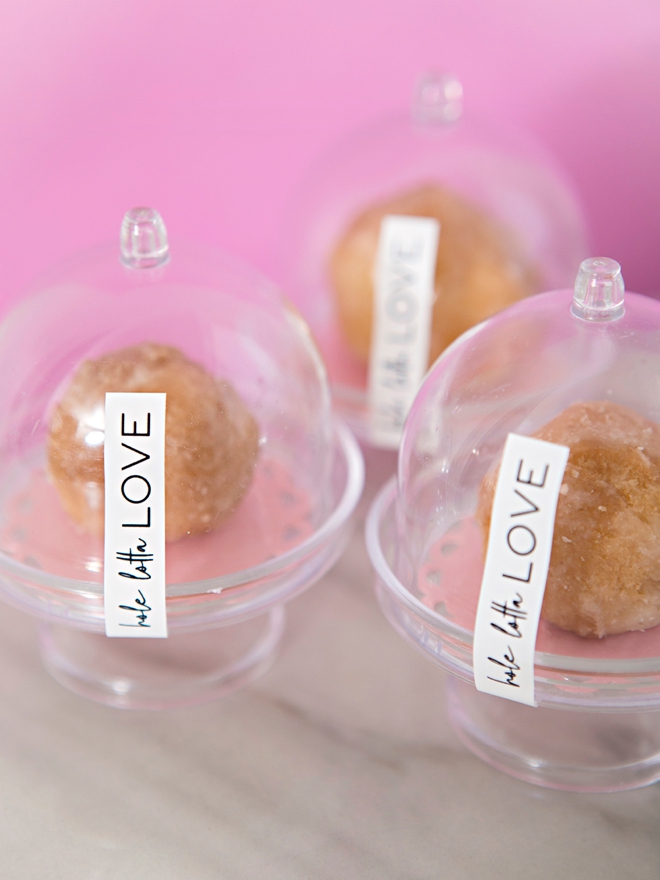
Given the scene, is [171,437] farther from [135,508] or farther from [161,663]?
[161,663]

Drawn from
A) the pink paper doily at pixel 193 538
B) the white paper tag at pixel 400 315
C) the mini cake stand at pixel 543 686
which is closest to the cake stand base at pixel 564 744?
the mini cake stand at pixel 543 686

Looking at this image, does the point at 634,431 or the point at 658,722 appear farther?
the point at 658,722

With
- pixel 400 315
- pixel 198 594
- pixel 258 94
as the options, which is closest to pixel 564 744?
pixel 198 594

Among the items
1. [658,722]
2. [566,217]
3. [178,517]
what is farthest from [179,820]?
[566,217]

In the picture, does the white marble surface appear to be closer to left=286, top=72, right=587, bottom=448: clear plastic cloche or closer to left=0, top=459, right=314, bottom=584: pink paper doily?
left=0, top=459, right=314, bottom=584: pink paper doily

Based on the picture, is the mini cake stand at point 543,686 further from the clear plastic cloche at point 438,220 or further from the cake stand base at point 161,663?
the clear plastic cloche at point 438,220

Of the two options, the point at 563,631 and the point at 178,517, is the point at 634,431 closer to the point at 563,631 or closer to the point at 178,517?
the point at 563,631
